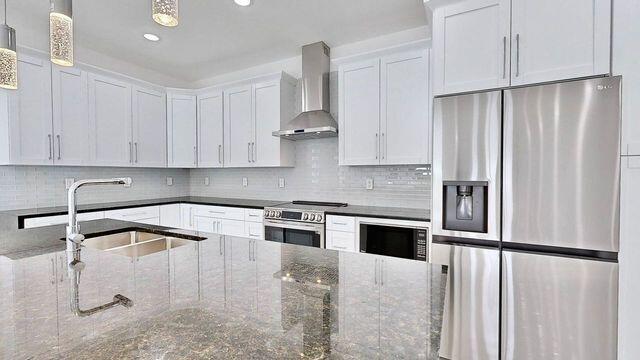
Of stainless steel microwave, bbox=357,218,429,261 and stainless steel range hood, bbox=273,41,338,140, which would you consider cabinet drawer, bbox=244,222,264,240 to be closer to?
stainless steel range hood, bbox=273,41,338,140

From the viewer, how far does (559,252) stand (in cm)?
180

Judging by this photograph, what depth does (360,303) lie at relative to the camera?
809mm

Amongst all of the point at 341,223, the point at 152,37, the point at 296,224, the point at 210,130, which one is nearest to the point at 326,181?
A: the point at 296,224

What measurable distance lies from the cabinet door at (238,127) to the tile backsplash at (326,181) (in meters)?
0.39

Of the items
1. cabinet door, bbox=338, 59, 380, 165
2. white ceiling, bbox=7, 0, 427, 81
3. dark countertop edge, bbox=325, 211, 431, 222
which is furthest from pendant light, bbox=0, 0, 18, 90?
cabinet door, bbox=338, 59, 380, 165

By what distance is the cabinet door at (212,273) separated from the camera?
83 centimetres

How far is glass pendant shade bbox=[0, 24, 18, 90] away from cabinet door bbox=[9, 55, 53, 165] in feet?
5.47

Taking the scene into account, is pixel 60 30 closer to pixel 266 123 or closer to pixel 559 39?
pixel 266 123

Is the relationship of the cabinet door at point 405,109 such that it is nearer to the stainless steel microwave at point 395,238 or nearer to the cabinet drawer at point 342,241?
the stainless steel microwave at point 395,238

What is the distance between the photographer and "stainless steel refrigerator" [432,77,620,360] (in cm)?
170

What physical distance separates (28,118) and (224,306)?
3.49m

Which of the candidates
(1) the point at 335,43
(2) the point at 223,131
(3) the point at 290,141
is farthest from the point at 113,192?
(1) the point at 335,43

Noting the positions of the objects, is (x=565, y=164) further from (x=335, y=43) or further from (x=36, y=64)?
(x=36, y=64)

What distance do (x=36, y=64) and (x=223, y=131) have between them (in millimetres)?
1926
